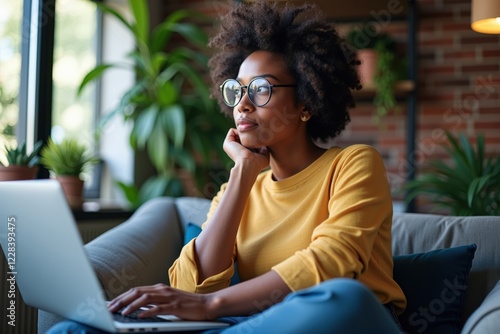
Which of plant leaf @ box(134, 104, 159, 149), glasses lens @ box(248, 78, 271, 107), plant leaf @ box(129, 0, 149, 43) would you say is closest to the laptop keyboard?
glasses lens @ box(248, 78, 271, 107)

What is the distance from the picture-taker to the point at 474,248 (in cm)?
177

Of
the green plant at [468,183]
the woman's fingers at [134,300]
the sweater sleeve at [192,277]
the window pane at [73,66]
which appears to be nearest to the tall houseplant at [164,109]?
the window pane at [73,66]

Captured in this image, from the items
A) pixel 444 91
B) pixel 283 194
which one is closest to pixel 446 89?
pixel 444 91

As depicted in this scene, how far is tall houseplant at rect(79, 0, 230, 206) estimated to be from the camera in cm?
327

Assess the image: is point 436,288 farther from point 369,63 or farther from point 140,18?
point 140,18

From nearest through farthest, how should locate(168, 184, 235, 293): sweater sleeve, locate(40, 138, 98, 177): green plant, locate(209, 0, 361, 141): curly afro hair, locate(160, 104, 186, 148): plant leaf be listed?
locate(168, 184, 235, 293): sweater sleeve, locate(209, 0, 361, 141): curly afro hair, locate(40, 138, 98, 177): green plant, locate(160, 104, 186, 148): plant leaf

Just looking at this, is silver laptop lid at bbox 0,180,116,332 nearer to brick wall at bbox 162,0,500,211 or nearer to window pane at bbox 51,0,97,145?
window pane at bbox 51,0,97,145

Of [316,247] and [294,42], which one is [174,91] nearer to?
[294,42]

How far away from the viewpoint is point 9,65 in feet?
9.61

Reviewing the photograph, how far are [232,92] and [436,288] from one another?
79cm

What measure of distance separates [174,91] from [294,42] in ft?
5.40

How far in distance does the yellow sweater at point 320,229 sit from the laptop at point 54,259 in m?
0.28

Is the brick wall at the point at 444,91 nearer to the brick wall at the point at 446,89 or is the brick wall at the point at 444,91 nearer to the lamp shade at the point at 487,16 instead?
the brick wall at the point at 446,89

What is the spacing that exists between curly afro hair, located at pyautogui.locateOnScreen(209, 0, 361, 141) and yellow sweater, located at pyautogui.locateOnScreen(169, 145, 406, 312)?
0.17 m
